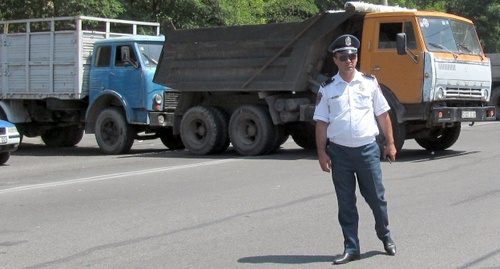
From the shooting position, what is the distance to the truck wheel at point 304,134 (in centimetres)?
1694

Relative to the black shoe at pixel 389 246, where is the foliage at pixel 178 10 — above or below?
above

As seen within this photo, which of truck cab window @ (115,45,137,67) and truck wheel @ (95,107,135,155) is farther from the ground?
truck cab window @ (115,45,137,67)

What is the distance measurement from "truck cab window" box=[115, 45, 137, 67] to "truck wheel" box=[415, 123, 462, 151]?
6.01 m

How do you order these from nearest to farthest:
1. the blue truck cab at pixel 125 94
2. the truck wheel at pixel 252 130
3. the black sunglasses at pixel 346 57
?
the black sunglasses at pixel 346 57 → the truck wheel at pixel 252 130 → the blue truck cab at pixel 125 94

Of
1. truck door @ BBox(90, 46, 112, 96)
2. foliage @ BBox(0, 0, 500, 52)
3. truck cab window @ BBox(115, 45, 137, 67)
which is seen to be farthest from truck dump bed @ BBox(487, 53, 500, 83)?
truck door @ BBox(90, 46, 112, 96)

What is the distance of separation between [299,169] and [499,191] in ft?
12.7

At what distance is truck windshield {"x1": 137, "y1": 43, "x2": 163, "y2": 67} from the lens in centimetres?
1786

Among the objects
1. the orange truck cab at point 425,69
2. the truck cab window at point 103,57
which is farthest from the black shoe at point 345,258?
the truck cab window at point 103,57

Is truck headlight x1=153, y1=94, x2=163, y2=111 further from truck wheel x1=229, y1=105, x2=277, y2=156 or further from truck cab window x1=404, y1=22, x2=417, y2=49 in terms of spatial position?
truck cab window x1=404, y1=22, x2=417, y2=49

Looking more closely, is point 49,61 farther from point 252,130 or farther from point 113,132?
point 252,130

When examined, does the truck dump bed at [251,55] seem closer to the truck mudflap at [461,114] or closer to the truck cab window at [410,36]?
the truck cab window at [410,36]

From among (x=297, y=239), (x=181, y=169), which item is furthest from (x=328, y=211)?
(x=181, y=169)

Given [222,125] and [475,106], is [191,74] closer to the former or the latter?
[222,125]

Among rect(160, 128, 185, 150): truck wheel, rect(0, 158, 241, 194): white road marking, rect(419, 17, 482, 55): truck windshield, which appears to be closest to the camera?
rect(0, 158, 241, 194): white road marking
